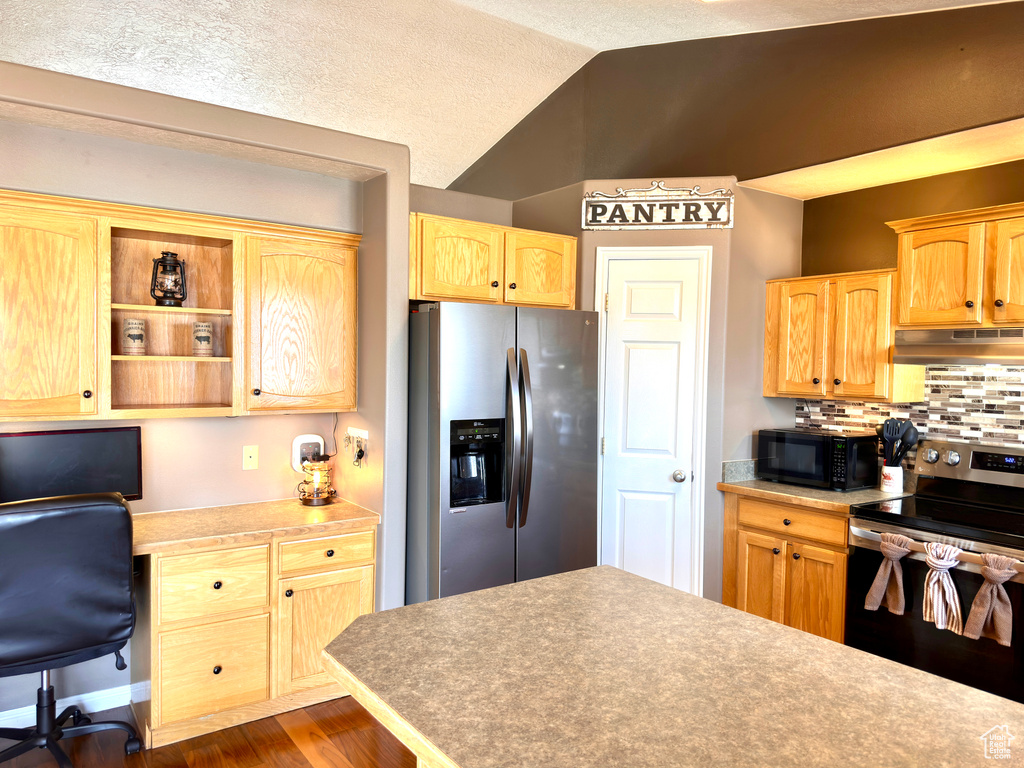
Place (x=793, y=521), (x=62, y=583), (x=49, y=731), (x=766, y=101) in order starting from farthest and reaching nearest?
(x=766, y=101) → (x=793, y=521) → (x=49, y=731) → (x=62, y=583)

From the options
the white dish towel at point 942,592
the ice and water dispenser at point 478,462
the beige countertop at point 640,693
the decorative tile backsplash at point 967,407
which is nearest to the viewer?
the beige countertop at point 640,693

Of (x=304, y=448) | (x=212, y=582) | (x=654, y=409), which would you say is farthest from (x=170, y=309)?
(x=654, y=409)

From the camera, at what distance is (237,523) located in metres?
2.88

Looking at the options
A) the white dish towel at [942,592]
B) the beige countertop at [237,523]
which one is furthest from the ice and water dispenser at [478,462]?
the white dish towel at [942,592]

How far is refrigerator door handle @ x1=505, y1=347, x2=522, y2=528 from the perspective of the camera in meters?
3.04

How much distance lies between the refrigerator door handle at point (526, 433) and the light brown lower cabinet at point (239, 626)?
707 millimetres

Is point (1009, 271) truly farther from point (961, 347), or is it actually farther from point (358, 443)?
point (358, 443)

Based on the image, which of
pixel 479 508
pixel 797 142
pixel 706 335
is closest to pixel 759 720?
pixel 479 508

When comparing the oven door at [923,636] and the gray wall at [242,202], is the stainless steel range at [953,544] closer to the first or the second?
the oven door at [923,636]

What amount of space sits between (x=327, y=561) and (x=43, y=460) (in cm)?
120

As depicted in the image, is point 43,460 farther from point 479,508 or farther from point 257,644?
point 479,508

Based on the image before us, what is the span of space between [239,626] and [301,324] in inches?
51.9

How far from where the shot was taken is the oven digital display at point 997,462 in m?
3.08

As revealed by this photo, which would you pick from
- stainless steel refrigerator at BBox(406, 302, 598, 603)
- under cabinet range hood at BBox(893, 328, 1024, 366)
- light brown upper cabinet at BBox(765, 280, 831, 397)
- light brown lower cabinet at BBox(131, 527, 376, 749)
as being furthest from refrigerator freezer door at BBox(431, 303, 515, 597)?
under cabinet range hood at BBox(893, 328, 1024, 366)
